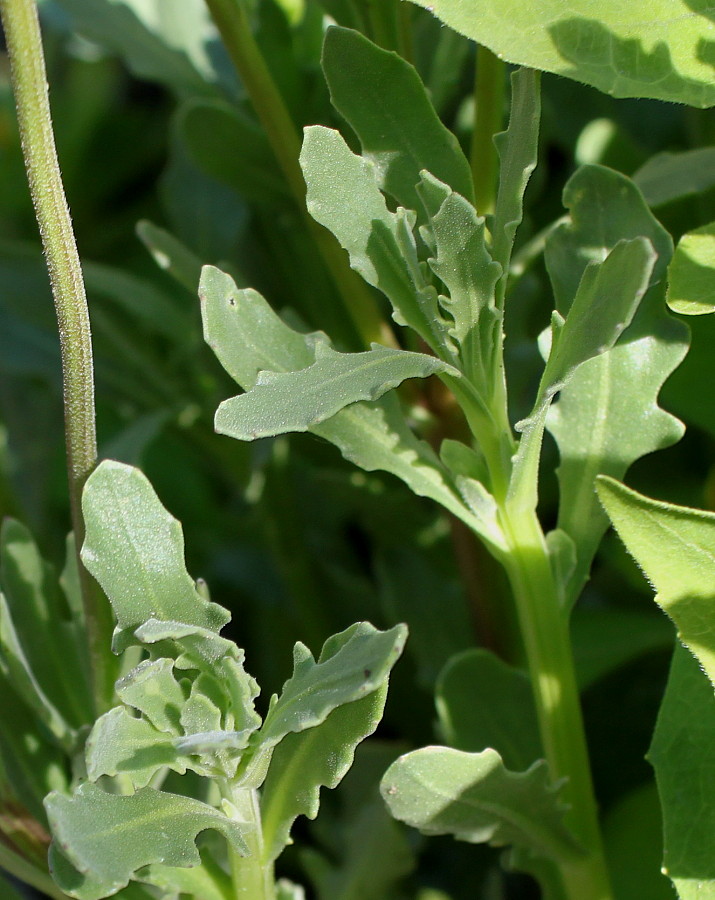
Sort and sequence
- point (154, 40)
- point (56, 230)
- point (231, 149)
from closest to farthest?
point (56, 230), point (231, 149), point (154, 40)

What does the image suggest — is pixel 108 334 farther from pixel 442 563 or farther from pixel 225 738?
pixel 225 738

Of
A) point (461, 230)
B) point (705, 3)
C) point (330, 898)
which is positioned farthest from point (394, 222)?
point (330, 898)

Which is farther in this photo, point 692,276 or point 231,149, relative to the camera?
point 231,149

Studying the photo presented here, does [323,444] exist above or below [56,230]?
below

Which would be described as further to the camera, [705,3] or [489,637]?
[489,637]

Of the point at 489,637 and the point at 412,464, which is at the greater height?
the point at 412,464

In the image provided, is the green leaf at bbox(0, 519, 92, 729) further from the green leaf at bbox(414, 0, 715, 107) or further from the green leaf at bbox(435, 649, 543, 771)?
the green leaf at bbox(414, 0, 715, 107)

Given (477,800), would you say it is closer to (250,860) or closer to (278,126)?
(250,860)

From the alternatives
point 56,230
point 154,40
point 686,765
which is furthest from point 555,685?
point 154,40
